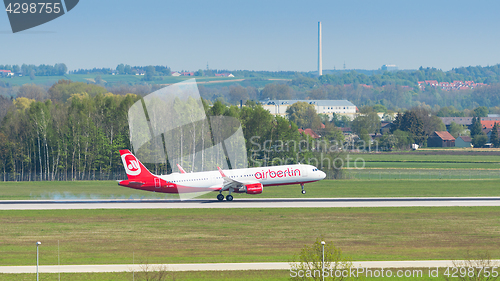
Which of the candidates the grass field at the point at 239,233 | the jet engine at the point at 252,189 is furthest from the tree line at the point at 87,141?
the grass field at the point at 239,233

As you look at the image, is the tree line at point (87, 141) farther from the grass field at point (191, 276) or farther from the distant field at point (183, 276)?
the distant field at point (183, 276)

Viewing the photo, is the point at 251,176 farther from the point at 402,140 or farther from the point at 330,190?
the point at 402,140

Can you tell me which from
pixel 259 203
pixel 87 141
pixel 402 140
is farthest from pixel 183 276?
pixel 402 140

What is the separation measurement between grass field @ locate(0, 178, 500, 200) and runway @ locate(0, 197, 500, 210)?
4320 millimetres

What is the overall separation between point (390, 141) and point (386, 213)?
126572 millimetres

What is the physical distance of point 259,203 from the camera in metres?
66.7

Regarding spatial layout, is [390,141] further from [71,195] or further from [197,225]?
[197,225]

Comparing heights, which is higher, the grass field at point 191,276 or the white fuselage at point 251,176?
the white fuselage at point 251,176

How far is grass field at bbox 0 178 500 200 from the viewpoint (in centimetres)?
7569

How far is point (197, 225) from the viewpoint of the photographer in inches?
2080

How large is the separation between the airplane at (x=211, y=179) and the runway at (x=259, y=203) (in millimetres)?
1753

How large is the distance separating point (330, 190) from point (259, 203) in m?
19.7

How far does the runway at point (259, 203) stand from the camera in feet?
210

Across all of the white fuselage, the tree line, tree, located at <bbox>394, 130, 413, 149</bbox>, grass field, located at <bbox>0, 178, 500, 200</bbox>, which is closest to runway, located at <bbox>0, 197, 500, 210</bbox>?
the white fuselage
